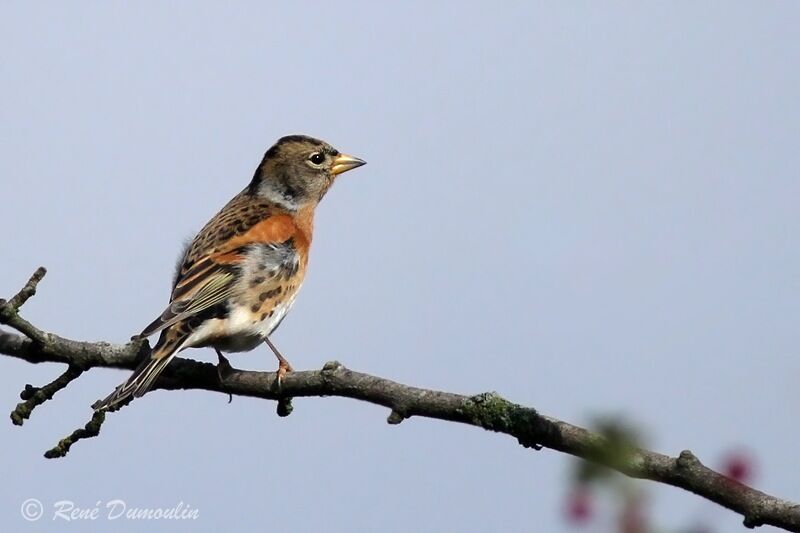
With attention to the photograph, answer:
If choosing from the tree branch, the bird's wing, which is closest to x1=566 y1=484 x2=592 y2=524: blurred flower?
the tree branch

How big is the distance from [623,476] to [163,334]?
5.29 m

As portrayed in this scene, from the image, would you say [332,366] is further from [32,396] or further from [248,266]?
[248,266]

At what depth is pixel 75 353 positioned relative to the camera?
6.47 m

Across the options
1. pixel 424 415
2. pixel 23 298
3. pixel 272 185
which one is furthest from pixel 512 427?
pixel 272 185

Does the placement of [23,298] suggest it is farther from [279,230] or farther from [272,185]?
[272,185]

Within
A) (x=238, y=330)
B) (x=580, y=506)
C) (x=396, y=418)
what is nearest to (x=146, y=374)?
(x=238, y=330)

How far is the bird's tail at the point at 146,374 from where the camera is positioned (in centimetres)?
626

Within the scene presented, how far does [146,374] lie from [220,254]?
78.6 inches

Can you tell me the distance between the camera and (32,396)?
6312 mm

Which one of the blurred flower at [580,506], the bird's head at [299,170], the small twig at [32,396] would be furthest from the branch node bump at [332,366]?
the bird's head at [299,170]

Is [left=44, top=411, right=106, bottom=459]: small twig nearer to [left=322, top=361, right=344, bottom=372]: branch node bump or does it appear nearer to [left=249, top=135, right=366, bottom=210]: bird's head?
[left=322, top=361, right=344, bottom=372]: branch node bump

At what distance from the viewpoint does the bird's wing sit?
7613mm

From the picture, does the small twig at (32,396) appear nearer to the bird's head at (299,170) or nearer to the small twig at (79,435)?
the small twig at (79,435)

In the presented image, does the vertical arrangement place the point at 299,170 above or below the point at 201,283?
above
